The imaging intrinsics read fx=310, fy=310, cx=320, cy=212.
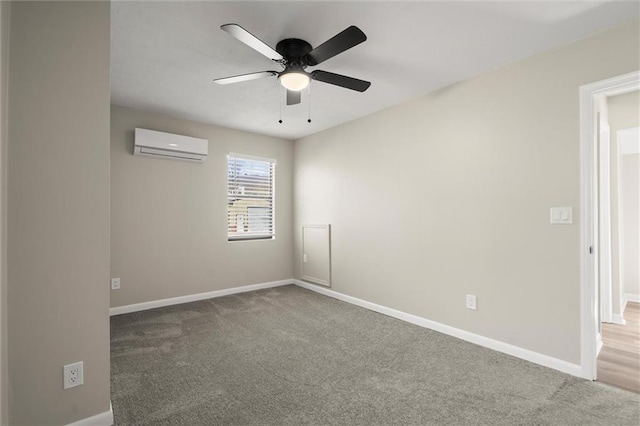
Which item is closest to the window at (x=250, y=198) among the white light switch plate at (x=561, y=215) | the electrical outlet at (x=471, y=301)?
the electrical outlet at (x=471, y=301)

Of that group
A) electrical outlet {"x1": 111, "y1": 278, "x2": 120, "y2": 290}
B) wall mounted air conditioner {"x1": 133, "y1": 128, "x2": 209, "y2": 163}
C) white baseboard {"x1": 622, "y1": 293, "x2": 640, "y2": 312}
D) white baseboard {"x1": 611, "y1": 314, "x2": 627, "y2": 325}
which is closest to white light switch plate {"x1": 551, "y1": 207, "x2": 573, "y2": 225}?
white baseboard {"x1": 611, "y1": 314, "x2": 627, "y2": 325}

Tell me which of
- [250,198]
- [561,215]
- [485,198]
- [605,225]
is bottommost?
[605,225]

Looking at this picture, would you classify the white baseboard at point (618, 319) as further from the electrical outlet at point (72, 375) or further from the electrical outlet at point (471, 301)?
the electrical outlet at point (72, 375)

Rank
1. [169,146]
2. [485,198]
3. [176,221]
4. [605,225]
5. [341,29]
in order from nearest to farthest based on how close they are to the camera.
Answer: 1. [341,29]
2. [485,198]
3. [605,225]
4. [169,146]
5. [176,221]

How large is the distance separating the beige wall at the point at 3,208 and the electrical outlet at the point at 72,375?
217mm

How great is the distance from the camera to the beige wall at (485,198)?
2332 millimetres

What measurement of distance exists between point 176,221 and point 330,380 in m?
2.94

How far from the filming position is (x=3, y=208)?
4.78ft

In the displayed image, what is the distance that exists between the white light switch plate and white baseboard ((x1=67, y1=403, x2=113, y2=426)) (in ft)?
10.6

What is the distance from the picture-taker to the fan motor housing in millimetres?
2203

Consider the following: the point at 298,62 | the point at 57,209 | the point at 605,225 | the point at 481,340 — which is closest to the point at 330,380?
the point at 481,340

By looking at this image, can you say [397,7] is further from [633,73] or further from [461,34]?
[633,73]

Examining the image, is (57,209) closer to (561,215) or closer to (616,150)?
(561,215)

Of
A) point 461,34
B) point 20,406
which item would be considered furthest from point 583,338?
point 20,406
